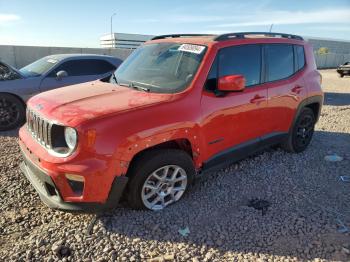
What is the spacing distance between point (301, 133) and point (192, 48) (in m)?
2.72

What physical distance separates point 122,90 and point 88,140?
1.06 metres

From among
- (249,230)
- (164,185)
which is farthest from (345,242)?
(164,185)

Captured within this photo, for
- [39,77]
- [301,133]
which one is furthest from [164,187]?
[39,77]

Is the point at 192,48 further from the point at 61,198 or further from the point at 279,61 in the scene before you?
the point at 61,198

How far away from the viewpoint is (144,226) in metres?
3.37

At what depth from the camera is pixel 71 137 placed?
2992 mm

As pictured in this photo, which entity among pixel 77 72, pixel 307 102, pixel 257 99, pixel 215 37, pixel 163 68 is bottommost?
pixel 307 102

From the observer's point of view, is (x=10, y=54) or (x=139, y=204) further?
(x=10, y=54)

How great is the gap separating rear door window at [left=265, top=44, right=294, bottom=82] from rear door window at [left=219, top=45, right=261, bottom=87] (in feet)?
0.79

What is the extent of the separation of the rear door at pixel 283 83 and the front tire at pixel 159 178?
1664mm

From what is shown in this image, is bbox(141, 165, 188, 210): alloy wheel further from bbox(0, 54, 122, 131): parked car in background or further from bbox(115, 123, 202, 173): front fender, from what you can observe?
bbox(0, 54, 122, 131): parked car in background

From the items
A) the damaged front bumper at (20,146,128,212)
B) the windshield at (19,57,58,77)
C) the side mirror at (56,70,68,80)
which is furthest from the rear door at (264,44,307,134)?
the windshield at (19,57,58,77)

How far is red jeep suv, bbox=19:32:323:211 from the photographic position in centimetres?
300

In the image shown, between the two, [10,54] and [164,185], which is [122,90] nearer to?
[164,185]
